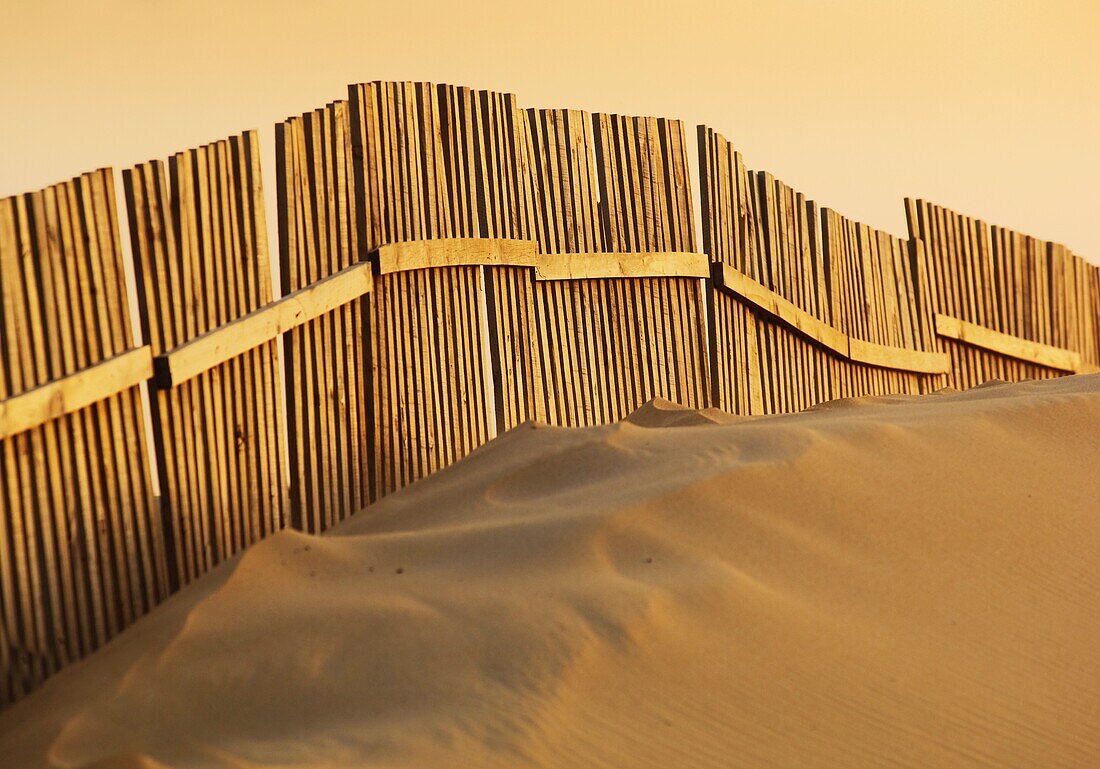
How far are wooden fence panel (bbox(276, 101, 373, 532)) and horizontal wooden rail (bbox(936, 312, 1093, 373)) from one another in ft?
20.4

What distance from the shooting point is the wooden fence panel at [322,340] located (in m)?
6.48

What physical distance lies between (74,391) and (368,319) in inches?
78.9

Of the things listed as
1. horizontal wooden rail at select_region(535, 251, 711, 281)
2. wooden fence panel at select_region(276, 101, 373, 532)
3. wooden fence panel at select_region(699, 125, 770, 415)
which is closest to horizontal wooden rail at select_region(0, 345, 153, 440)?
wooden fence panel at select_region(276, 101, 373, 532)

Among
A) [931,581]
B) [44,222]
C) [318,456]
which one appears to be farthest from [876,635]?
[44,222]

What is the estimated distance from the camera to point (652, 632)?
445 cm

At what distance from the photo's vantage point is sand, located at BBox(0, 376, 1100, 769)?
4.05 m

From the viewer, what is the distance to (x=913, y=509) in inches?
229

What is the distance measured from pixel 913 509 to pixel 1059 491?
0.93m

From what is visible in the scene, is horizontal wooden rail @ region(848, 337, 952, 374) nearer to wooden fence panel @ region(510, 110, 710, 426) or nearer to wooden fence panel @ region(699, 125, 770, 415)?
wooden fence panel @ region(699, 125, 770, 415)

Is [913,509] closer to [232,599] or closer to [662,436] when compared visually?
[662,436]

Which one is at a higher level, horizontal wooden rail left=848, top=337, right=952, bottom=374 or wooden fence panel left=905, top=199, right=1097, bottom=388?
wooden fence panel left=905, top=199, right=1097, bottom=388

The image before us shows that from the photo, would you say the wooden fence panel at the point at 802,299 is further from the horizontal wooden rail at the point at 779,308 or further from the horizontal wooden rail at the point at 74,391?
the horizontal wooden rail at the point at 74,391

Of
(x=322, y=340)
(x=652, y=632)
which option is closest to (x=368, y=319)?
(x=322, y=340)

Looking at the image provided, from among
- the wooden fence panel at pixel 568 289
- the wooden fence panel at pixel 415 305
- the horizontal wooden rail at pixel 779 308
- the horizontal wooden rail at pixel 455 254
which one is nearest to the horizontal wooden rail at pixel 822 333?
the horizontal wooden rail at pixel 779 308
